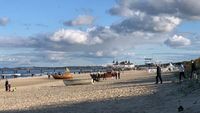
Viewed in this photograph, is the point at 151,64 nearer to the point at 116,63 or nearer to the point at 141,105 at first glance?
the point at 116,63

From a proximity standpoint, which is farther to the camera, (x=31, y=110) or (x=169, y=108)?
(x=31, y=110)

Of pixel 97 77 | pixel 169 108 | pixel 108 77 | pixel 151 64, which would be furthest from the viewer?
pixel 151 64

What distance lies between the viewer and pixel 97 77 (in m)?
62.6

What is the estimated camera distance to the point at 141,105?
2102 centimetres

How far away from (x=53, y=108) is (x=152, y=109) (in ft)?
20.3

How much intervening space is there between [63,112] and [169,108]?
5.19m

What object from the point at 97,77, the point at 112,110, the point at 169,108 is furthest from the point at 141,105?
the point at 97,77

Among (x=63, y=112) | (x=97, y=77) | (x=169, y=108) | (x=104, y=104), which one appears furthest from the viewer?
(x=97, y=77)

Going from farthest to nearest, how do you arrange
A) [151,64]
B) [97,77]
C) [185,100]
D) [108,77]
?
1. [151,64]
2. [108,77]
3. [97,77]
4. [185,100]

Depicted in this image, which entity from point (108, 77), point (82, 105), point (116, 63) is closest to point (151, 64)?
point (116, 63)

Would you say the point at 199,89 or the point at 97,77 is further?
the point at 97,77

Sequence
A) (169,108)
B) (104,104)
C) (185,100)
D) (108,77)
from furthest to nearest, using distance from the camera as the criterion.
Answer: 1. (108,77)
2. (104,104)
3. (185,100)
4. (169,108)

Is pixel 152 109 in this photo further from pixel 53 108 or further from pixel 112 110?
pixel 53 108

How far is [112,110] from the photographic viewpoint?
20.3m
